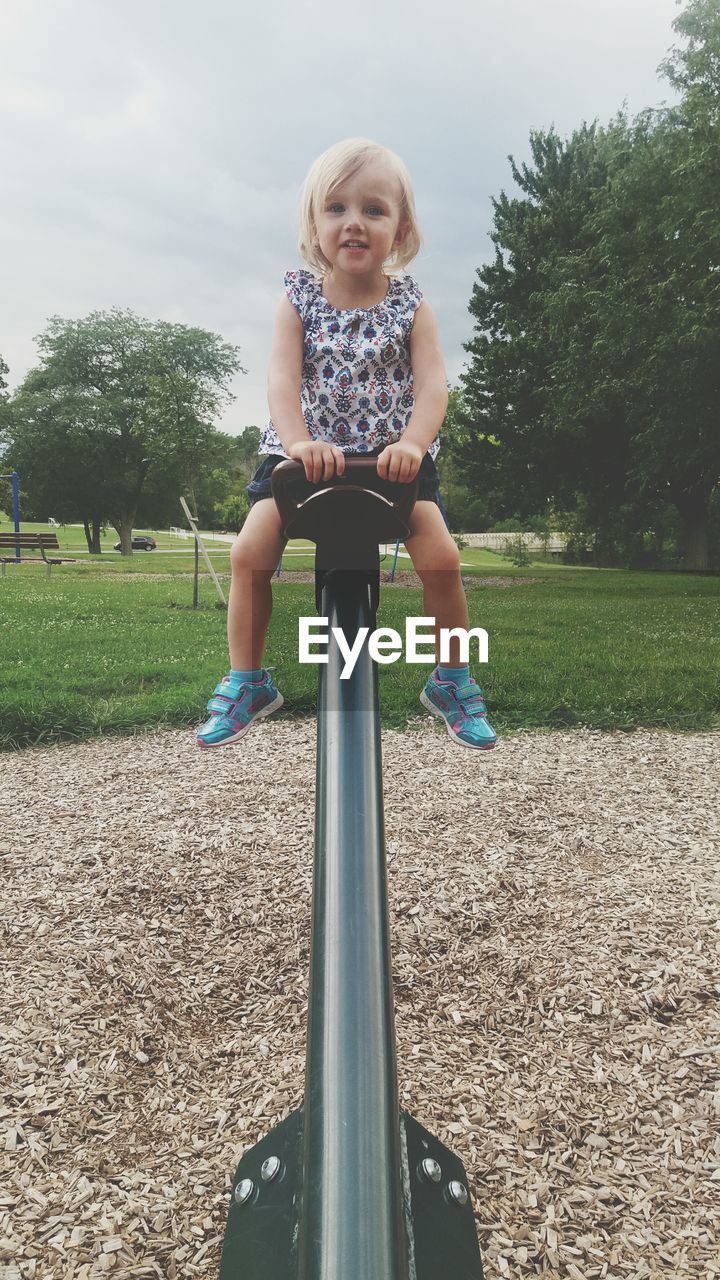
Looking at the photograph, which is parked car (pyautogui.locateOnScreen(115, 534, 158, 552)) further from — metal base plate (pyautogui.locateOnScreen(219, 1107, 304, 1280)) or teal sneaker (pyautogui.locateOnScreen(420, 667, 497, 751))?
metal base plate (pyautogui.locateOnScreen(219, 1107, 304, 1280))

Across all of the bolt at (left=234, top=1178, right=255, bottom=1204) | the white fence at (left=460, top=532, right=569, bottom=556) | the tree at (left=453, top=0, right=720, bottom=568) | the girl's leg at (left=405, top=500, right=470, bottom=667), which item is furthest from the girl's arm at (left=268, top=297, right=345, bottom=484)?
the white fence at (left=460, top=532, right=569, bottom=556)

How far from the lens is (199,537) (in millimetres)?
2326

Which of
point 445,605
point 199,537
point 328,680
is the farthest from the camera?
point 199,537

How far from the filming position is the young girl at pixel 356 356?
1152mm

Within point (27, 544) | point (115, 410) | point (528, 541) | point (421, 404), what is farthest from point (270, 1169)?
point (528, 541)

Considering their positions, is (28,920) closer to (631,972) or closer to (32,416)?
(631,972)

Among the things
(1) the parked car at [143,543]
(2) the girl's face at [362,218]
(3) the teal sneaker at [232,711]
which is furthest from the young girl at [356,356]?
(1) the parked car at [143,543]

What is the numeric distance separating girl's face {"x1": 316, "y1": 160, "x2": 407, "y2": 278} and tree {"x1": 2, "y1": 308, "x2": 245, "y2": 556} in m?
2.19

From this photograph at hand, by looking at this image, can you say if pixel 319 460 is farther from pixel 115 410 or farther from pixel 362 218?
pixel 115 410

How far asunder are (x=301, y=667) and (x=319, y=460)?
622cm

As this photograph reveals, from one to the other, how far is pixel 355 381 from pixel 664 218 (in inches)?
662

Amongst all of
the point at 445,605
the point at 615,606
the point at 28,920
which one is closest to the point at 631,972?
the point at 445,605

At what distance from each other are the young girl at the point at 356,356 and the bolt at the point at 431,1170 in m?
0.91

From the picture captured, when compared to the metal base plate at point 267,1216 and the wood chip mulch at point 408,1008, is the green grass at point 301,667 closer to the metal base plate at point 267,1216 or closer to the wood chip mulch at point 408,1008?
the wood chip mulch at point 408,1008
